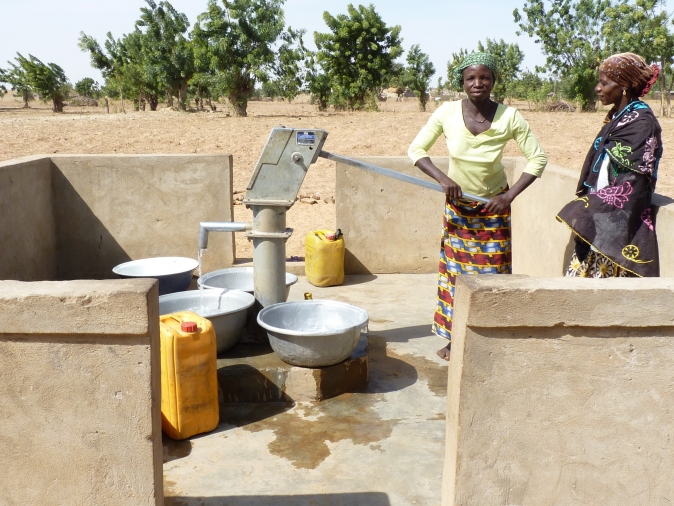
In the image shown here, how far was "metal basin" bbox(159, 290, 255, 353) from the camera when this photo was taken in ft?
12.3

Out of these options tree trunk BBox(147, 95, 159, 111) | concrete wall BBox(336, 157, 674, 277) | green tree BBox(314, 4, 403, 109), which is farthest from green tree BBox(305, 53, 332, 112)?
concrete wall BBox(336, 157, 674, 277)

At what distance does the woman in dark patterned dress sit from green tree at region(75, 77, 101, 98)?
43494mm

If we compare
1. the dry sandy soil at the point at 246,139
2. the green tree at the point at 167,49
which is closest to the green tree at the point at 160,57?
the green tree at the point at 167,49

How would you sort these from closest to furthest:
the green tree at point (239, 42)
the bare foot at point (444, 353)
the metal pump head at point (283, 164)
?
the metal pump head at point (283, 164) < the bare foot at point (444, 353) < the green tree at point (239, 42)

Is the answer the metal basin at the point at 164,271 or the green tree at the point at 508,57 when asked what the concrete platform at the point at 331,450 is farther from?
the green tree at the point at 508,57

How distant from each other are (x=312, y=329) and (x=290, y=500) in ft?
4.05

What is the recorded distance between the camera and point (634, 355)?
1950mm

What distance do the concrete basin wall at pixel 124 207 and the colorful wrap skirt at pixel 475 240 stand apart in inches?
97.1

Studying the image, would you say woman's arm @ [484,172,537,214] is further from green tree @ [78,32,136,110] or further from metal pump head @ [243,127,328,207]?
green tree @ [78,32,136,110]

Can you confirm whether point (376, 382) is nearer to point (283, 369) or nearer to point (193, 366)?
point (283, 369)

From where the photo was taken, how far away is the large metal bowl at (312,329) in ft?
11.4

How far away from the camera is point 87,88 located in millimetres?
42906

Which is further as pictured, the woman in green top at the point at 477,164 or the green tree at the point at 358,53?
the green tree at the point at 358,53

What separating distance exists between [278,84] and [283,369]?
68.5 feet
